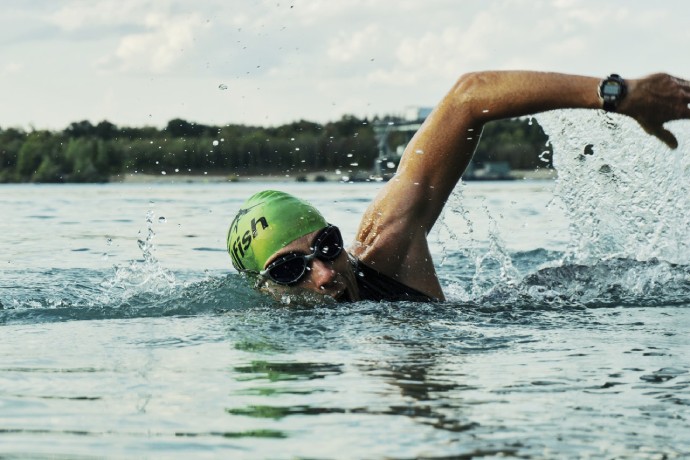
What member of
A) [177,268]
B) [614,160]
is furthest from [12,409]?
[177,268]

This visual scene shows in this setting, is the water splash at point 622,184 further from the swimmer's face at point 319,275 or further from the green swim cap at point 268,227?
the swimmer's face at point 319,275

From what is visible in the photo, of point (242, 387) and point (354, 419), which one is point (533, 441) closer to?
point (354, 419)

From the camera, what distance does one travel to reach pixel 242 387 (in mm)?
3854

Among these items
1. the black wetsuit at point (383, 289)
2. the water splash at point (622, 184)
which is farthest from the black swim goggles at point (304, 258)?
the water splash at point (622, 184)

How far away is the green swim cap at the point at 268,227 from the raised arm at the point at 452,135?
39cm

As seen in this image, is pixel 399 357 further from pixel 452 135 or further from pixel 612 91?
pixel 452 135

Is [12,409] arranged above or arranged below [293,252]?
below

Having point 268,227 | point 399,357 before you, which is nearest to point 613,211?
point 268,227

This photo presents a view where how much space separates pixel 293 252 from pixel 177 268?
4.66 m

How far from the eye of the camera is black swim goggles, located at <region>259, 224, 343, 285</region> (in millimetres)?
5516

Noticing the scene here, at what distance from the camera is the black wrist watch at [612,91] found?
468 cm

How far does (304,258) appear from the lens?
5555 mm

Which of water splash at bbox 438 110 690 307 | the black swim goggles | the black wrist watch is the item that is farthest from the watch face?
water splash at bbox 438 110 690 307

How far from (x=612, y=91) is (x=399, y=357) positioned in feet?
4.78
